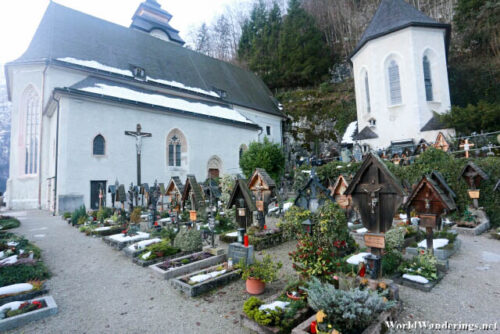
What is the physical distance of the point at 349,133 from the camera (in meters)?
24.2

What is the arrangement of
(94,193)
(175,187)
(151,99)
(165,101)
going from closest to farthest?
(175,187)
(94,193)
(151,99)
(165,101)

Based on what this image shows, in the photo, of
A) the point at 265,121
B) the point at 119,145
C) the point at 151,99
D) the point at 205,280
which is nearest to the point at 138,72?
the point at 151,99

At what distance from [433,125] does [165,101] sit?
64.6 feet

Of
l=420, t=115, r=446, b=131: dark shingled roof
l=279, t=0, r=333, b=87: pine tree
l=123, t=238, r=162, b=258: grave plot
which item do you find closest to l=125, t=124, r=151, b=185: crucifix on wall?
l=123, t=238, r=162, b=258: grave plot

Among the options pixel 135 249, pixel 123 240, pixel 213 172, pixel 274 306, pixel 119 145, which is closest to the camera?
pixel 274 306

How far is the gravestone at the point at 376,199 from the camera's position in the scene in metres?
4.36

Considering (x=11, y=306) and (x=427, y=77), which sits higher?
(x=427, y=77)

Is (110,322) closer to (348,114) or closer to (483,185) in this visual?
(483,185)

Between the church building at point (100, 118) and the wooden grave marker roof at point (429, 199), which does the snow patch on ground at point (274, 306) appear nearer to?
the wooden grave marker roof at point (429, 199)

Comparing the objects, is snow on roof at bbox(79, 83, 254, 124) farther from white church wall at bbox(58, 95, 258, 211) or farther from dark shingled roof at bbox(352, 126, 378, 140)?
dark shingled roof at bbox(352, 126, 378, 140)

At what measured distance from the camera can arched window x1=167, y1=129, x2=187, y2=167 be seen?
66.6 feet

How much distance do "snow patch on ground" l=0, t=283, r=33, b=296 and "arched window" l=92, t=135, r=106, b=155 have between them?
13503mm

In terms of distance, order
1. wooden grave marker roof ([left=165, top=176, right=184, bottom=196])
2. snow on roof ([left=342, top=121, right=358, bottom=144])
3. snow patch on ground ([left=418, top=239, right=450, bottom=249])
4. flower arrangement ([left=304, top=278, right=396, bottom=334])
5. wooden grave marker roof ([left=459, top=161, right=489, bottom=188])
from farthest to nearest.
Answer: snow on roof ([left=342, top=121, right=358, bottom=144])
wooden grave marker roof ([left=459, top=161, right=489, bottom=188])
wooden grave marker roof ([left=165, top=176, right=184, bottom=196])
snow patch on ground ([left=418, top=239, right=450, bottom=249])
flower arrangement ([left=304, top=278, right=396, bottom=334])

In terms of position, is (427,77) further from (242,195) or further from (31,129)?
(31,129)
